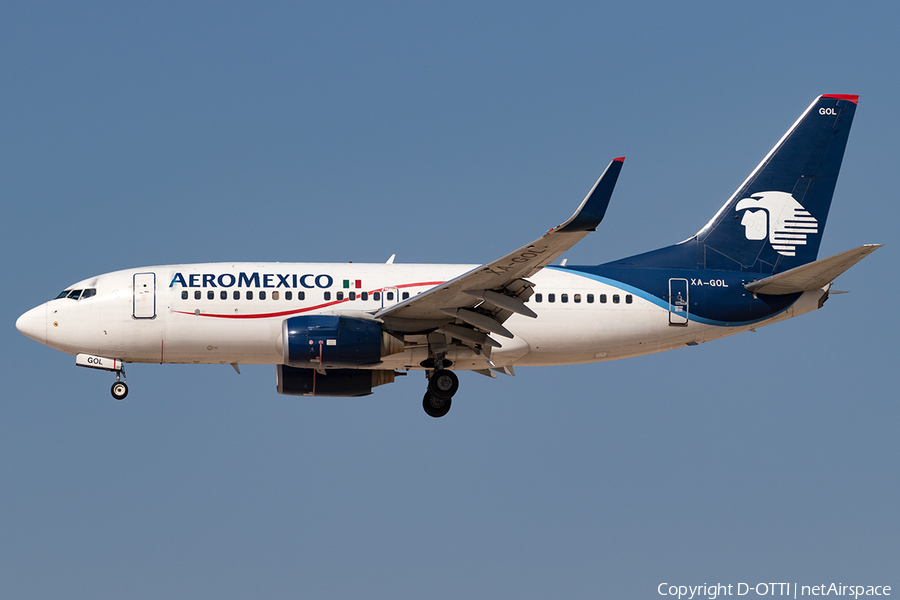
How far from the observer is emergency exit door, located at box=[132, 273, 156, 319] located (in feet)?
104

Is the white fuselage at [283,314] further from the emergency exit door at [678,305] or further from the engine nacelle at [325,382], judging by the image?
the engine nacelle at [325,382]

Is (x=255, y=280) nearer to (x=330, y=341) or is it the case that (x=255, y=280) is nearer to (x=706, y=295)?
(x=330, y=341)

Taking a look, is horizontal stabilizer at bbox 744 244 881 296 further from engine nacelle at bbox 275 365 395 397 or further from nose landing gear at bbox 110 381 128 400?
nose landing gear at bbox 110 381 128 400

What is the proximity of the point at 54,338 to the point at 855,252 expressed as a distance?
2222 cm

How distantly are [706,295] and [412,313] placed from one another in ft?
30.1

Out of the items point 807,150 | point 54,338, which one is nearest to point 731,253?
point 807,150

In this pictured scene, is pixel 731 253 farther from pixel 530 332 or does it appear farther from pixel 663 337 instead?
pixel 530 332

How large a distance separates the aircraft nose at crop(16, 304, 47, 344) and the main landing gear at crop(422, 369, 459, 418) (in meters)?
11.2

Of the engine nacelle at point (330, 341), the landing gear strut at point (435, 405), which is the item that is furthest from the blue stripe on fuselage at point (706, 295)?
the engine nacelle at point (330, 341)

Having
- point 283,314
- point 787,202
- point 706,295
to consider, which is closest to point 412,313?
point 283,314

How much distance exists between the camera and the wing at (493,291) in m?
24.6

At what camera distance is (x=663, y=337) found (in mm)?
33312

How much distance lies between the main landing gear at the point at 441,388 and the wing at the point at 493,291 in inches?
57.8

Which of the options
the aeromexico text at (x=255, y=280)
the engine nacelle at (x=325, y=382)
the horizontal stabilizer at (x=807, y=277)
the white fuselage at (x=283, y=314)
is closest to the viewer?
the horizontal stabilizer at (x=807, y=277)
